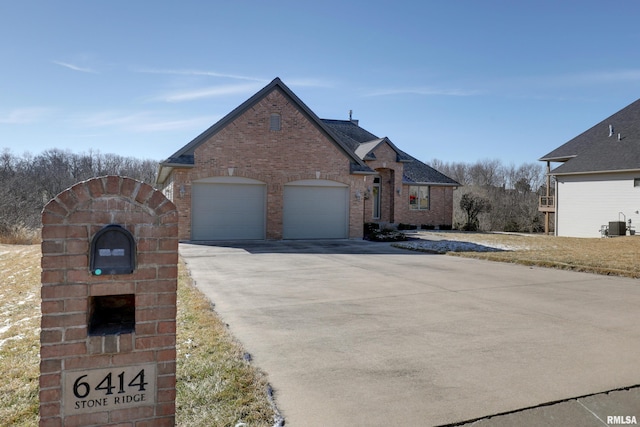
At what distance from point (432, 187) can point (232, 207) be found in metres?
14.8

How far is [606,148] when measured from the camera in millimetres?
25141

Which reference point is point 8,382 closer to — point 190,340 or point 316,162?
point 190,340

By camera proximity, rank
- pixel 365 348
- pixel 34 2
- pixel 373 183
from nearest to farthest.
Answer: pixel 365 348, pixel 34 2, pixel 373 183

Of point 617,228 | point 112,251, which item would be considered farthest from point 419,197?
point 112,251

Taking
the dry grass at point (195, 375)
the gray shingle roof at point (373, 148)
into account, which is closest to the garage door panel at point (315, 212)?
the gray shingle roof at point (373, 148)

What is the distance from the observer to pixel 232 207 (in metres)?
17.2

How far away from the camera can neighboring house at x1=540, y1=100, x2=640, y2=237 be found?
902 inches

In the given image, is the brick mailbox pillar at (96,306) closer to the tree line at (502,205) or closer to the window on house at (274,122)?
the window on house at (274,122)

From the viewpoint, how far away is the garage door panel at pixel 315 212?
59.3ft

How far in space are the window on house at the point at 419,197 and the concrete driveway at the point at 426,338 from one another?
17.4 metres

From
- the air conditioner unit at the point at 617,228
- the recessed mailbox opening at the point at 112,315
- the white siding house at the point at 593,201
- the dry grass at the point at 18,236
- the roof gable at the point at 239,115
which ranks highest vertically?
the roof gable at the point at 239,115

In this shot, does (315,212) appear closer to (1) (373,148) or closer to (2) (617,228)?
(1) (373,148)

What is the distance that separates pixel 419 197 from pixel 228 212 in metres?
14.2

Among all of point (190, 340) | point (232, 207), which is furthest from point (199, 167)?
point (190, 340)
